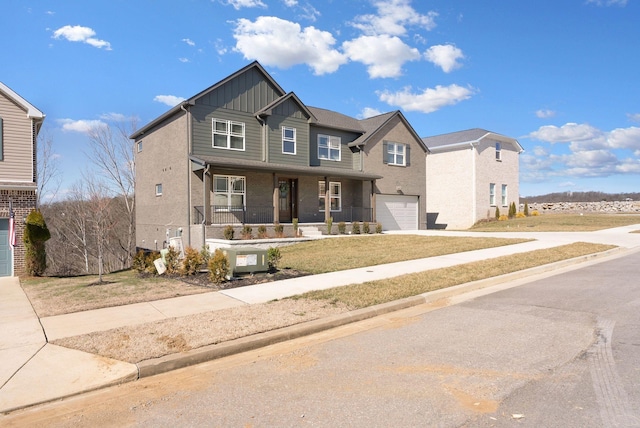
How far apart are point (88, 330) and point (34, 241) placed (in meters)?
11.0

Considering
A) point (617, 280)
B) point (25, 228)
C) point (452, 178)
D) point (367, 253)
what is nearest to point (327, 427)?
point (617, 280)

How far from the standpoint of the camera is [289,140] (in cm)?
2312

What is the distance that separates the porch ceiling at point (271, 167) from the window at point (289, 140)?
1.24 metres

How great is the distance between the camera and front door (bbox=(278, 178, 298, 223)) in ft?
75.6

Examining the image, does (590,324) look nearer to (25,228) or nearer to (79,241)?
(25,228)

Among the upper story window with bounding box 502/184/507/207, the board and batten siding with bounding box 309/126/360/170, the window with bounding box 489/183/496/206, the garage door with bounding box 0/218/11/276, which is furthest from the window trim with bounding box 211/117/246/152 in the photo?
the upper story window with bounding box 502/184/507/207

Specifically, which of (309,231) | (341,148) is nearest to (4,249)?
(309,231)

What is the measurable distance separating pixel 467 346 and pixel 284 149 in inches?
739

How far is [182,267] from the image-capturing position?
1131 cm

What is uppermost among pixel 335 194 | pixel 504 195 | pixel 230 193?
pixel 504 195

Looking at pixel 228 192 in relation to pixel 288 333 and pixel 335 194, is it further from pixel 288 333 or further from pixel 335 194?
pixel 288 333

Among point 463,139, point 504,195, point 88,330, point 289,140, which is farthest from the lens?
point 504,195

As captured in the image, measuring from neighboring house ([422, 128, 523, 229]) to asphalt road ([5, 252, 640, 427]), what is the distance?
1052 inches

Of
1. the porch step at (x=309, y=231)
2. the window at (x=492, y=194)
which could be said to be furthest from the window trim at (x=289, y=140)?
the window at (x=492, y=194)
